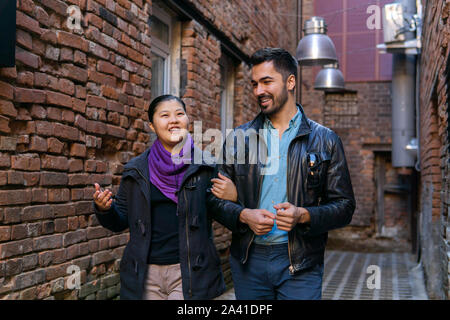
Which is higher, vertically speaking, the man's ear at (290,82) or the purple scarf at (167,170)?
the man's ear at (290,82)

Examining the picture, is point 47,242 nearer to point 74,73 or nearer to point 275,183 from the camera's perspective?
point 74,73

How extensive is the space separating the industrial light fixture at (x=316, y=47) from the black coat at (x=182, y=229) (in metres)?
4.35

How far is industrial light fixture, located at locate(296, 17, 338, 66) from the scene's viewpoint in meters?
6.82

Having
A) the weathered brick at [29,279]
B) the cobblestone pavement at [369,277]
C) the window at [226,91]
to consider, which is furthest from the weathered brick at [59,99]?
the window at [226,91]

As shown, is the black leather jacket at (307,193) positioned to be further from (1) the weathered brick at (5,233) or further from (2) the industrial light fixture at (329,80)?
(2) the industrial light fixture at (329,80)

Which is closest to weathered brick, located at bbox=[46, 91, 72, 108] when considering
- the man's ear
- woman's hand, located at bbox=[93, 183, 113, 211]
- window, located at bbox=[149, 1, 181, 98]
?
woman's hand, located at bbox=[93, 183, 113, 211]

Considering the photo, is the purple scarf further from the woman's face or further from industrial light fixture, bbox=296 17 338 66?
industrial light fixture, bbox=296 17 338 66

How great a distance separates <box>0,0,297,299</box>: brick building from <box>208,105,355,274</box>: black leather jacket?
3.80ft

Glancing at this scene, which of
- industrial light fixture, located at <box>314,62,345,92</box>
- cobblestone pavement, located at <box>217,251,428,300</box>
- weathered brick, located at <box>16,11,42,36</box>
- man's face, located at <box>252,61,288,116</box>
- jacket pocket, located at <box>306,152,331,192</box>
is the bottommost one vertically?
cobblestone pavement, located at <box>217,251,428,300</box>

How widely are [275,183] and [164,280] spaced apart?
0.74 metres

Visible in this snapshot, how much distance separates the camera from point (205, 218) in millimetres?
2838

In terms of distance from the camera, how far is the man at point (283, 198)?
2.53 meters

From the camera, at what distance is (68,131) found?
3.48 metres

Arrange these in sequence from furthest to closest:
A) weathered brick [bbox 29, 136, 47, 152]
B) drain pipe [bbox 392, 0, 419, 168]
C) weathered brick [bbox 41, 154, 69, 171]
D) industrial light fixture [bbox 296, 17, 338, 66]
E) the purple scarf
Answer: drain pipe [bbox 392, 0, 419, 168]
industrial light fixture [bbox 296, 17, 338, 66]
weathered brick [bbox 41, 154, 69, 171]
weathered brick [bbox 29, 136, 47, 152]
the purple scarf
